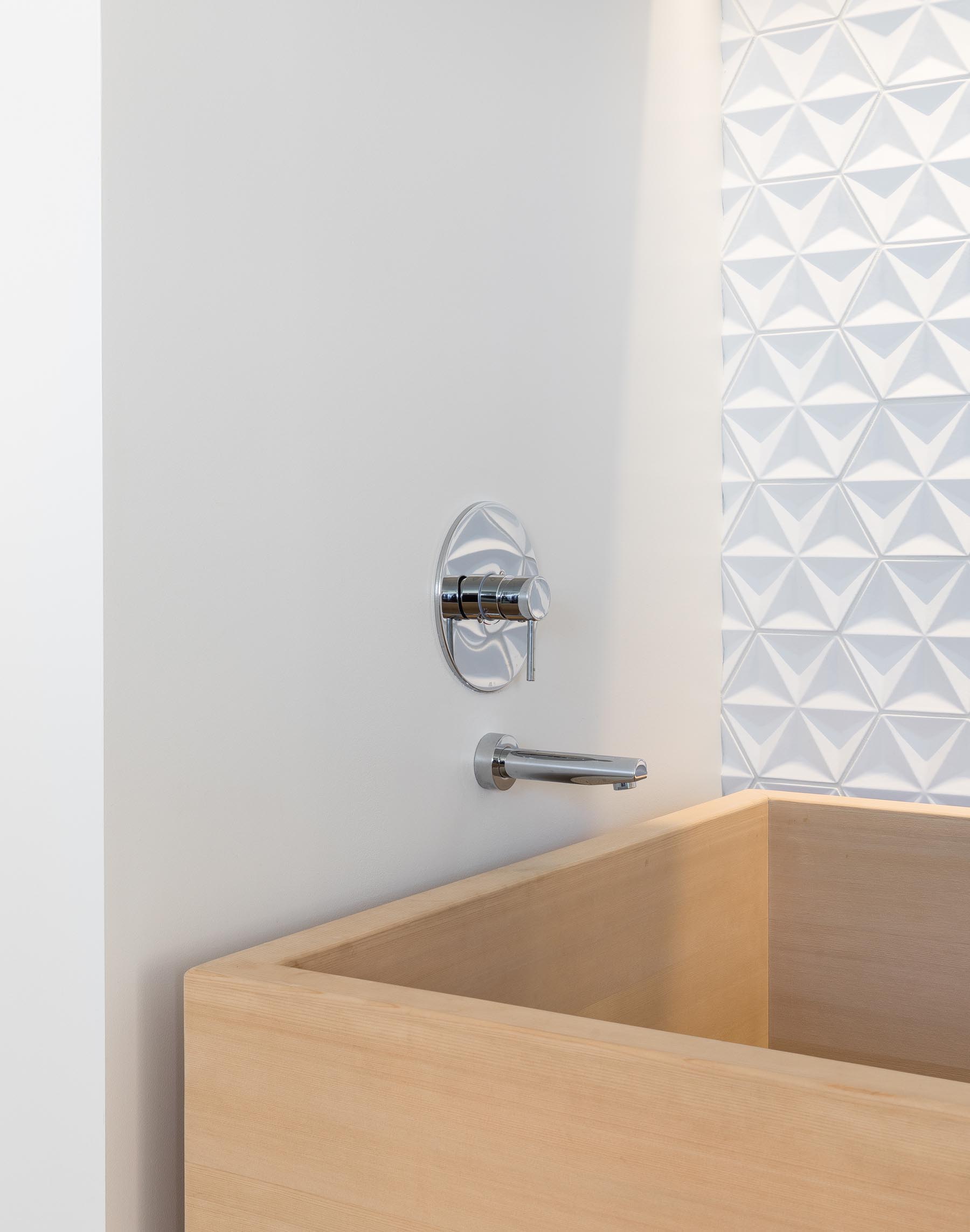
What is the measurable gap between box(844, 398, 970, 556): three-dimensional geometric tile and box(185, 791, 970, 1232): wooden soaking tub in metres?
0.53

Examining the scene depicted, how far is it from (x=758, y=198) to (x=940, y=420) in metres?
0.34

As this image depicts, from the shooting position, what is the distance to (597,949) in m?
0.98

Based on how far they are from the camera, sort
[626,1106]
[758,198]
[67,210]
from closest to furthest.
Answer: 1. [626,1106]
2. [67,210]
3. [758,198]

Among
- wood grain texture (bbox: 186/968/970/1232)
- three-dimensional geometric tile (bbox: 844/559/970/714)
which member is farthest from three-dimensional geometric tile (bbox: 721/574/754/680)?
wood grain texture (bbox: 186/968/970/1232)

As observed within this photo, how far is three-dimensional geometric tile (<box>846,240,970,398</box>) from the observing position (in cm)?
130

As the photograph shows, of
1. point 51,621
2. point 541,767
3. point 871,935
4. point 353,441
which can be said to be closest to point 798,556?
point 871,935

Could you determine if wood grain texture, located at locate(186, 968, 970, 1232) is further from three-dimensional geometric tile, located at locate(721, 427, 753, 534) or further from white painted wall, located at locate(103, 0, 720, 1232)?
three-dimensional geometric tile, located at locate(721, 427, 753, 534)

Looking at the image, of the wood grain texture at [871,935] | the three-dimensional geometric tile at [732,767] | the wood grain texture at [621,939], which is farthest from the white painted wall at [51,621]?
the three-dimensional geometric tile at [732,767]

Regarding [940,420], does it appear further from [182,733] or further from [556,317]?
Answer: [182,733]

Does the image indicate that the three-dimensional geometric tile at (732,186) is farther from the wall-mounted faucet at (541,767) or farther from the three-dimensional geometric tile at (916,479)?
the wall-mounted faucet at (541,767)

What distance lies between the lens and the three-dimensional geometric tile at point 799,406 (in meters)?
1.36

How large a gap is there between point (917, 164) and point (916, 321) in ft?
0.56

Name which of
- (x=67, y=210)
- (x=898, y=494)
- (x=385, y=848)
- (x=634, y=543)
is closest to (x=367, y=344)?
(x=67, y=210)

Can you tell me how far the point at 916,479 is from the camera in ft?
4.33
